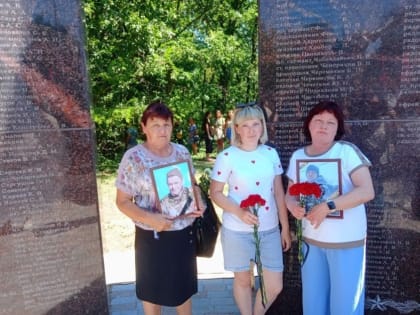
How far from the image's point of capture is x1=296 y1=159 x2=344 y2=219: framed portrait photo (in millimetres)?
2752

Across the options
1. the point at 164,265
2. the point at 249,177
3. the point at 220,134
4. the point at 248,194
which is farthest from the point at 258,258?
the point at 220,134

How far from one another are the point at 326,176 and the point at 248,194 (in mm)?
552

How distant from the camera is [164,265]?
3.01 m

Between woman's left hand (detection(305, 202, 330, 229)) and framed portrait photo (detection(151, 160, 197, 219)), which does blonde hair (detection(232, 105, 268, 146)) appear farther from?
woman's left hand (detection(305, 202, 330, 229))

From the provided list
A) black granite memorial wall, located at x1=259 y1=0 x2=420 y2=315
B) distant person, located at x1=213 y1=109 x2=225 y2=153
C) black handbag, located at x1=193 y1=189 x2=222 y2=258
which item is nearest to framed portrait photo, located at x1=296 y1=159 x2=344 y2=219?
black handbag, located at x1=193 y1=189 x2=222 y2=258

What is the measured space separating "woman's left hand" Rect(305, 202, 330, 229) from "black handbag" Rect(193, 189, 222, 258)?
822 millimetres

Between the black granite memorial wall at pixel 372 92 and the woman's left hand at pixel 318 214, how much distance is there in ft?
3.70

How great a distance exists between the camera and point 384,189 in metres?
3.64

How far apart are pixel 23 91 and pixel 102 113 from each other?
846 centimetres

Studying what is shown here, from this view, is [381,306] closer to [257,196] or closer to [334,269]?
[334,269]

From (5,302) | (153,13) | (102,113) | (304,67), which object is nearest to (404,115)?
(304,67)

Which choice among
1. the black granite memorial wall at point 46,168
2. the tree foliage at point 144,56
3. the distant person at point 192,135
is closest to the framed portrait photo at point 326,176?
the black granite memorial wall at point 46,168

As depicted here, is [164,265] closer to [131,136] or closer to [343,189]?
[343,189]

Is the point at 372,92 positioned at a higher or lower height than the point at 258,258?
higher
